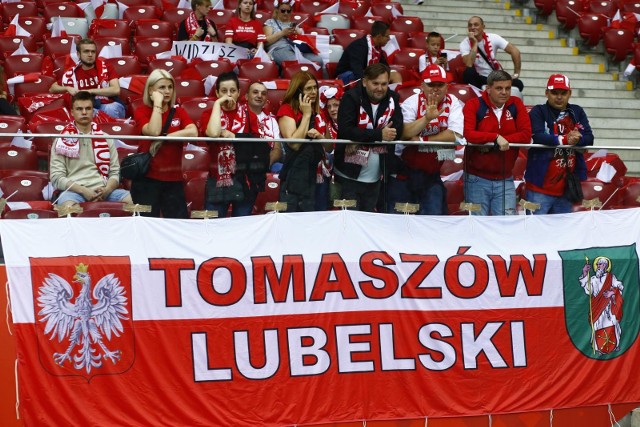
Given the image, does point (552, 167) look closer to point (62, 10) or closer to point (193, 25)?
point (193, 25)

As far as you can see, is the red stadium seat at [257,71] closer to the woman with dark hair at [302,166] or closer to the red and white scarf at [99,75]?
the red and white scarf at [99,75]

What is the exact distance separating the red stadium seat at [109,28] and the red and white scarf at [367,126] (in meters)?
5.78

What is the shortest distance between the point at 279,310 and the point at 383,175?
4.83ft

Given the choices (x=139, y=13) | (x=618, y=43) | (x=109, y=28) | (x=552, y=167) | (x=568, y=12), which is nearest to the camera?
(x=552, y=167)

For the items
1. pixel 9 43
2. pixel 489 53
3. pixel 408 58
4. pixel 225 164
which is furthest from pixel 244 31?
pixel 225 164

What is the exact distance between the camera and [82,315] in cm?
1025

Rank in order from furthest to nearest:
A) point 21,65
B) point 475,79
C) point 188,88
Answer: point 475,79 < point 21,65 < point 188,88

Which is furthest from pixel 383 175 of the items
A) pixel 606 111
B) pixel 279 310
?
pixel 606 111

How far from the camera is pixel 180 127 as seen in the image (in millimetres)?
10961

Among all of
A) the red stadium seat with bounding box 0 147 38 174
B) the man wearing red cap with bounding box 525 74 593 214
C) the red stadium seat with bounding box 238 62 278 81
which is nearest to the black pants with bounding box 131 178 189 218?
the red stadium seat with bounding box 0 147 38 174

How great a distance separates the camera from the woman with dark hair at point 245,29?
1536 centimetres

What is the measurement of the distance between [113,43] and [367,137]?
5.43 m

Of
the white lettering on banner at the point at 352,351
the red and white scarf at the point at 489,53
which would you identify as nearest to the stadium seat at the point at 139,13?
the red and white scarf at the point at 489,53

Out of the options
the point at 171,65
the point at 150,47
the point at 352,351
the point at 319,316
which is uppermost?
the point at 150,47
